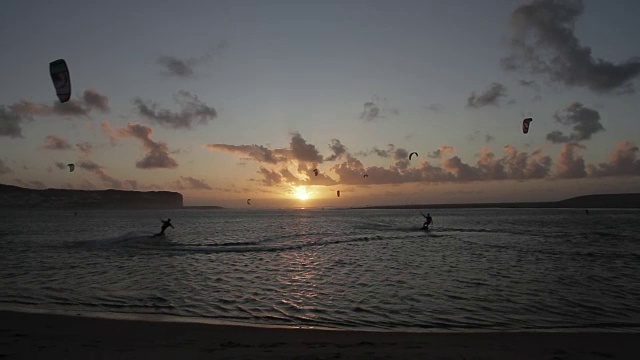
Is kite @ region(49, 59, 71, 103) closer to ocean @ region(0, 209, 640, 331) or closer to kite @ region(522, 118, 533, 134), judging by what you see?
ocean @ region(0, 209, 640, 331)

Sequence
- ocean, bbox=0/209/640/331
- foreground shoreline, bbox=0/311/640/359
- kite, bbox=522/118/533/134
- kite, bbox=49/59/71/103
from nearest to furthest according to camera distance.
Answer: foreground shoreline, bbox=0/311/640/359 → ocean, bbox=0/209/640/331 → kite, bbox=49/59/71/103 → kite, bbox=522/118/533/134

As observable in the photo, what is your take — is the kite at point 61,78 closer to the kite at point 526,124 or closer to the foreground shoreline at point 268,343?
the foreground shoreline at point 268,343

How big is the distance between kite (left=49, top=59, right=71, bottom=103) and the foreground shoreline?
8570 mm

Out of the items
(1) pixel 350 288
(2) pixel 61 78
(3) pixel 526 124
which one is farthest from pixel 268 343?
(3) pixel 526 124

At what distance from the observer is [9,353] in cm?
801

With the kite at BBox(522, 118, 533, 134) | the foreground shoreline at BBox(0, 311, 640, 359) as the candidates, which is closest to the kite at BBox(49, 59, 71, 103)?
the foreground shoreline at BBox(0, 311, 640, 359)

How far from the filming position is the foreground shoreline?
8109mm

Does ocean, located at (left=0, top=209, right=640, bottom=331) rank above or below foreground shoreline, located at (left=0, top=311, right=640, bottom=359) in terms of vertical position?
below

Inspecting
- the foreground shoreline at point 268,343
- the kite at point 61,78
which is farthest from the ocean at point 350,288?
the kite at point 61,78

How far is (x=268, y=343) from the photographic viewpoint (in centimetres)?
893

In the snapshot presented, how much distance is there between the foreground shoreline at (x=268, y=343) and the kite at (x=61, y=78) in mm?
8570

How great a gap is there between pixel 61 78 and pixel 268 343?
13.0m

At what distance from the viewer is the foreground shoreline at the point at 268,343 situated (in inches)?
319

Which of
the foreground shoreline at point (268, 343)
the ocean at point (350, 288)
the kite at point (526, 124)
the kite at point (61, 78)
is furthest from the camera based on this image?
the kite at point (526, 124)
